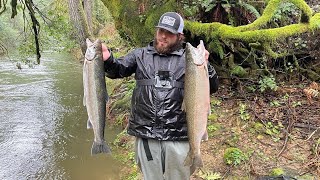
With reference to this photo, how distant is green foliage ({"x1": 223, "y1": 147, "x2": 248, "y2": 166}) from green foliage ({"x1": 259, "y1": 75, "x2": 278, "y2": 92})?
1860 mm

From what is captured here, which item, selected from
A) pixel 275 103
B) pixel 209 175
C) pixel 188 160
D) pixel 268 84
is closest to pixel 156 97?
pixel 188 160

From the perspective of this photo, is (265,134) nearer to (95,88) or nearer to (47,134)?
(95,88)

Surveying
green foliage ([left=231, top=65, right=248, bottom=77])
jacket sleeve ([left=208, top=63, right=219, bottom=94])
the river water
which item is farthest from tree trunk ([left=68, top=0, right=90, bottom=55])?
jacket sleeve ([left=208, top=63, right=219, bottom=94])

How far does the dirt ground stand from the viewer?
5.24 meters

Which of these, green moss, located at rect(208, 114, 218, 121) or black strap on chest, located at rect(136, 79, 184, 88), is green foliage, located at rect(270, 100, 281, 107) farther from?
black strap on chest, located at rect(136, 79, 184, 88)

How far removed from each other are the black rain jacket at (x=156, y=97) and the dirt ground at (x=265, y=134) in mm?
2116

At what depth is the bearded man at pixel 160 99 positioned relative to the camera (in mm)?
3340

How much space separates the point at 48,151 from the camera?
761cm

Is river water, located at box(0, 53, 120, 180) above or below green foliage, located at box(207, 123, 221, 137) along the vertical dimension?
below

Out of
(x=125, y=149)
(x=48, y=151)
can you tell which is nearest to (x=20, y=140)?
(x=48, y=151)

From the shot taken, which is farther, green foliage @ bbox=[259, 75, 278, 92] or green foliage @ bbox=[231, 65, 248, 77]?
green foliage @ bbox=[231, 65, 248, 77]

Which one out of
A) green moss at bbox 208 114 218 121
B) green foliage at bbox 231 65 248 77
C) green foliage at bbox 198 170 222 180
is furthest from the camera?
green foliage at bbox 231 65 248 77

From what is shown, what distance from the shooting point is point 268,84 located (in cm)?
697

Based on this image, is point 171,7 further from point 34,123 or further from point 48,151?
point 34,123
